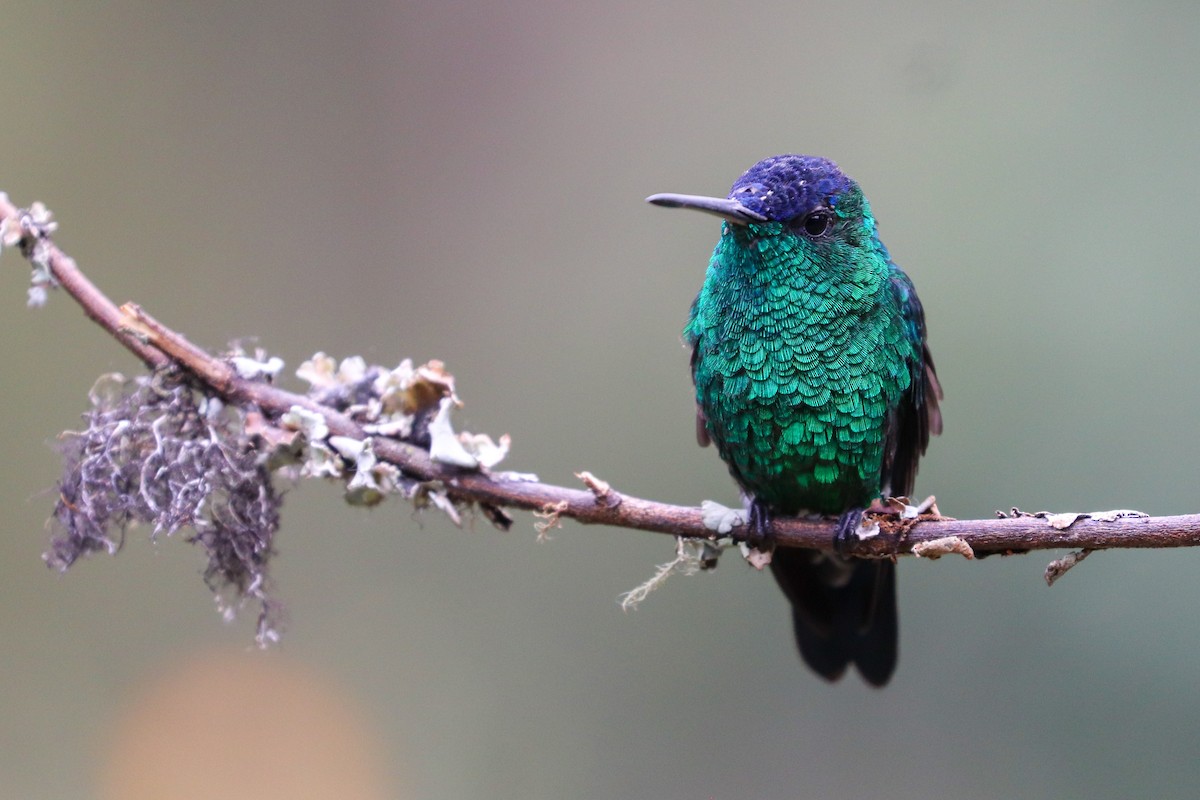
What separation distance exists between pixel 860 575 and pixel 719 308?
99cm

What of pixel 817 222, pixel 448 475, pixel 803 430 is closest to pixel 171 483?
pixel 448 475

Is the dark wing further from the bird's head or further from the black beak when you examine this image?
the black beak

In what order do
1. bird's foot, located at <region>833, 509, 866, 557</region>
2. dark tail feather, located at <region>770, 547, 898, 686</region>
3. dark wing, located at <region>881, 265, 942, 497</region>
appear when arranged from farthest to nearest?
dark tail feather, located at <region>770, 547, 898, 686</region>
dark wing, located at <region>881, 265, 942, 497</region>
bird's foot, located at <region>833, 509, 866, 557</region>

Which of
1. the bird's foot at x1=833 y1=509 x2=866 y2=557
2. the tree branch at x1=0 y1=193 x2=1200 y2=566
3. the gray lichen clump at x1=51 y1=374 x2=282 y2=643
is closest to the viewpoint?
the tree branch at x1=0 y1=193 x2=1200 y2=566

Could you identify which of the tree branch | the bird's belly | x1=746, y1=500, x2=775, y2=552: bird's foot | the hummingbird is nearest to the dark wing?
the hummingbird

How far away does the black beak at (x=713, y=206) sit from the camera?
2080 mm

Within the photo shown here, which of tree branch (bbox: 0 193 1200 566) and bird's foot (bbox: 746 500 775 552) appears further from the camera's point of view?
bird's foot (bbox: 746 500 775 552)

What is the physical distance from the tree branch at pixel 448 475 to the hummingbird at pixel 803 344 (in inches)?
8.9

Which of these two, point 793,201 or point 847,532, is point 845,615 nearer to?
point 847,532

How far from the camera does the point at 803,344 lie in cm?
231

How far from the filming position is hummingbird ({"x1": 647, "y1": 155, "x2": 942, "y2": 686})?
90.9 inches

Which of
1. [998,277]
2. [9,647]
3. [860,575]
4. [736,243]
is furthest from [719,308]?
[9,647]

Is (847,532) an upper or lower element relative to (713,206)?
lower

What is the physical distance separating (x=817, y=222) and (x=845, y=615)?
1.17 m
